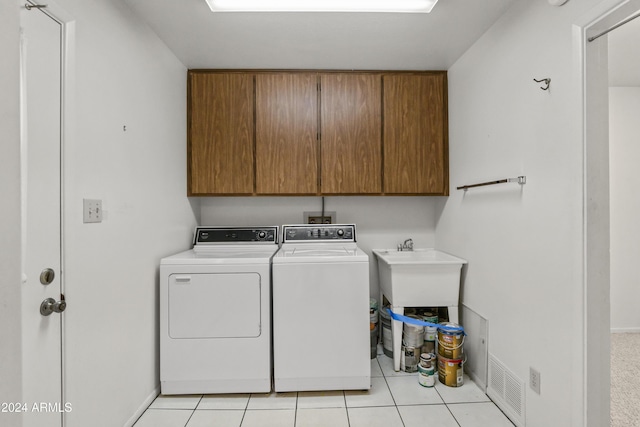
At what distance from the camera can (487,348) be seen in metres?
1.95

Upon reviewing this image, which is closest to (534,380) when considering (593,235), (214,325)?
(593,235)

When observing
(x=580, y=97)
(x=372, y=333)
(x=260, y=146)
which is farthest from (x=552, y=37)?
(x=372, y=333)

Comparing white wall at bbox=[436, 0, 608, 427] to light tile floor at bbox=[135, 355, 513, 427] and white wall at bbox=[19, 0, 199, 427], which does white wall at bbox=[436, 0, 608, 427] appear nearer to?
light tile floor at bbox=[135, 355, 513, 427]

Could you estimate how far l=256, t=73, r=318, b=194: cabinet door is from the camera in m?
2.47

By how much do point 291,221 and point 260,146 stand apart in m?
0.73

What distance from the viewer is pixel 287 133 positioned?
8.15 feet

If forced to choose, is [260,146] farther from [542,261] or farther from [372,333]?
[542,261]

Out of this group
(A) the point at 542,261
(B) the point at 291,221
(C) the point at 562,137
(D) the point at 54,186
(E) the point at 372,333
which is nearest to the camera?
(D) the point at 54,186

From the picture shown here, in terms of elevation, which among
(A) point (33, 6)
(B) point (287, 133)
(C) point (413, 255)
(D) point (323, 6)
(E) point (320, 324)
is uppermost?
(D) point (323, 6)

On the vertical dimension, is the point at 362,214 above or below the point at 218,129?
below

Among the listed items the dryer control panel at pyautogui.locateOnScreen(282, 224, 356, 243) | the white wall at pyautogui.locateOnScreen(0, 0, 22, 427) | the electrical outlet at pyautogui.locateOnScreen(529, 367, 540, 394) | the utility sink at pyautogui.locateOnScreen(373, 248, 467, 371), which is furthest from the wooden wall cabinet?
the white wall at pyautogui.locateOnScreen(0, 0, 22, 427)

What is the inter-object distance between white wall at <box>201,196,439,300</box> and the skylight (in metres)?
1.48

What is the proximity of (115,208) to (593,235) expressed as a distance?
2.20 m

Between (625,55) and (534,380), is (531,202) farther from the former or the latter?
(625,55)
